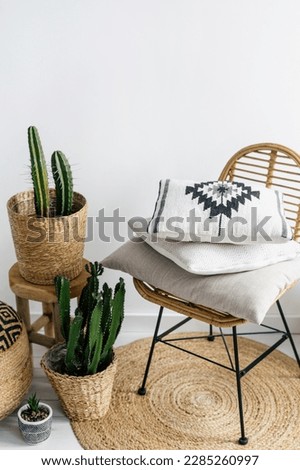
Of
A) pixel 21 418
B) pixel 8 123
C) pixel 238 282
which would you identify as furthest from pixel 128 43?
pixel 21 418

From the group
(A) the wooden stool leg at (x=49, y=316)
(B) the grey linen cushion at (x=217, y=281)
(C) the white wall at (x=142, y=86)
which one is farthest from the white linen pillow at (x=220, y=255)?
(A) the wooden stool leg at (x=49, y=316)

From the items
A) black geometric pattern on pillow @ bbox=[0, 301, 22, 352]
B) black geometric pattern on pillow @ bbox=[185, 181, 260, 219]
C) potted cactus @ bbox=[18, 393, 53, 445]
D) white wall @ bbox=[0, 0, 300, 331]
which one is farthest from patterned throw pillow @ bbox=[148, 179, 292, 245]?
potted cactus @ bbox=[18, 393, 53, 445]

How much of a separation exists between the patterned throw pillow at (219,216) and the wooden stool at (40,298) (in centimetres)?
39

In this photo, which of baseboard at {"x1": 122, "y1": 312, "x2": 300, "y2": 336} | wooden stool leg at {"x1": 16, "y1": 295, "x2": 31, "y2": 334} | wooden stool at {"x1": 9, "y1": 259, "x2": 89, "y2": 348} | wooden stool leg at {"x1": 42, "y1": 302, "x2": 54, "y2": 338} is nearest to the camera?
wooden stool at {"x1": 9, "y1": 259, "x2": 89, "y2": 348}

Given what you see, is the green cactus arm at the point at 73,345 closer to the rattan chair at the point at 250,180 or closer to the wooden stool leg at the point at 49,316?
the rattan chair at the point at 250,180

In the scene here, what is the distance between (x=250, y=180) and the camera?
241 cm

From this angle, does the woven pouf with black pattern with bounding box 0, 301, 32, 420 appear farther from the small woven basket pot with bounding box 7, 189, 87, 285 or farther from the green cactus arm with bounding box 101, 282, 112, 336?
the green cactus arm with bounding box 101, 282, 112, 336

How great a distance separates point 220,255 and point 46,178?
1.96 ft

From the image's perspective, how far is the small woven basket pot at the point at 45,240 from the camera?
213 cm

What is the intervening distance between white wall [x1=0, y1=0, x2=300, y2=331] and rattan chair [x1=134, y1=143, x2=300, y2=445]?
10 cm

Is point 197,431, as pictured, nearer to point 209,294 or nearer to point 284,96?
point 209,294

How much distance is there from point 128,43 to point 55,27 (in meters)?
0.25

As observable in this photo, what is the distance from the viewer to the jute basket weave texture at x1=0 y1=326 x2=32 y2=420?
2092 mm

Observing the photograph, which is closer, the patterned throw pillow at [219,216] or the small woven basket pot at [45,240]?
the patterned throw pillow at [219,216]
